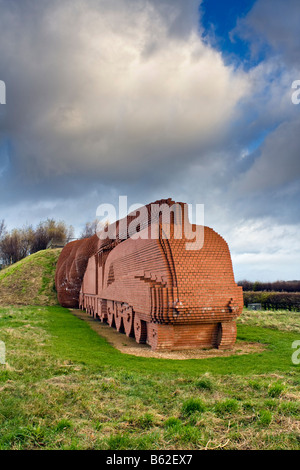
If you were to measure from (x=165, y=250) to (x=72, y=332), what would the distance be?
16.4ft

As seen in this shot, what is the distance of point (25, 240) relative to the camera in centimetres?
4975

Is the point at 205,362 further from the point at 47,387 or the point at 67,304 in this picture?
the point at 67,304

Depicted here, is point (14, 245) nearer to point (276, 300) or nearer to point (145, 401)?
point (276, 300)

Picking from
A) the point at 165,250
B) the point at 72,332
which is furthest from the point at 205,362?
the point at 72,332

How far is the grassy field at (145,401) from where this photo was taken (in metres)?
3.12

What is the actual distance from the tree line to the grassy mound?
2177 cm

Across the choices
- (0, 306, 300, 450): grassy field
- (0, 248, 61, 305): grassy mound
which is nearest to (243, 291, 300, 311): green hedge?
(0, 248, 61, 305): grassy mound

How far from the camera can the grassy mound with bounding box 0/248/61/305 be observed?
23625 millimetres

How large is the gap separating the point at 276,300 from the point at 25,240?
3922 cm

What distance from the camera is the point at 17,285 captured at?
81.4 feet

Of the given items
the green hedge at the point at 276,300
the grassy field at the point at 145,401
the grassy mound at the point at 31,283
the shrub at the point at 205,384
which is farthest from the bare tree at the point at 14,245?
the shrub at the point at 205,384

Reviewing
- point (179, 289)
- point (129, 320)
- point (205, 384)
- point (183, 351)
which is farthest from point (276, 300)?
point (205, 384)

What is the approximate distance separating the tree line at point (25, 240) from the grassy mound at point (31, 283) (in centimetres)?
2177

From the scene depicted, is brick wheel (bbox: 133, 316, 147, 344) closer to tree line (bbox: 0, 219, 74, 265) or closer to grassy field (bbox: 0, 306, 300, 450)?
grassy field (bbox: 0, 306, 300, 450)
